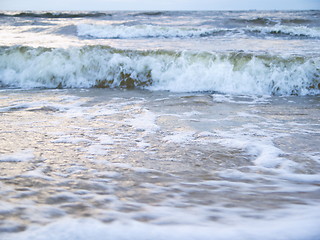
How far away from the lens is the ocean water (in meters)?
1.72

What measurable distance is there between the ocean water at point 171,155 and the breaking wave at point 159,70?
0.12ft

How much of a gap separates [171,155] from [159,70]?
4.64 m

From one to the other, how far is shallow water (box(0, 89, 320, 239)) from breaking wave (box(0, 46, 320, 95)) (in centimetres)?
188

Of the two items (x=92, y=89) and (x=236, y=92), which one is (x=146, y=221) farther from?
(x=92, y=89)

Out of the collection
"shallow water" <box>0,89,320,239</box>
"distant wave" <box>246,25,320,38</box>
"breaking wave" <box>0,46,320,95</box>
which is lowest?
"shallow water" <box>0,89,320,239</box>

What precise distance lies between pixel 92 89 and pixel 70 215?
5.15m

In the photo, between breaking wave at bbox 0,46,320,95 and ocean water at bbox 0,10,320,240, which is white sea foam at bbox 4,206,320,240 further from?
breaking wave at bbox 0,46,320,95

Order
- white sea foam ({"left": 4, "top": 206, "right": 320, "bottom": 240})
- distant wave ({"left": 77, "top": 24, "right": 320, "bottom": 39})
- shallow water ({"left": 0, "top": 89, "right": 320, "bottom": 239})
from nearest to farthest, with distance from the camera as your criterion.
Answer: white sea foam ({"left": 4, "top": 206, "right": 320, "bottom": 240}) < shallow water ({"left": 0, "top": 89, "right": 320, "bottom": 239}) < distant wave ({"left": 77, "top": 24, "right": 320, "bottom": 39})

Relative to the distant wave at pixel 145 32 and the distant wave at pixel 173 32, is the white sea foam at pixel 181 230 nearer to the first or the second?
the distant wave at pixel 173 32

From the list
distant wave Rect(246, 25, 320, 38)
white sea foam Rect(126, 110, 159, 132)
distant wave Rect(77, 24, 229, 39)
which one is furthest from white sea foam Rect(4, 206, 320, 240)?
distant wave Rect(77, 24, 229, 39)

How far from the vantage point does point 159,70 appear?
7258 mm

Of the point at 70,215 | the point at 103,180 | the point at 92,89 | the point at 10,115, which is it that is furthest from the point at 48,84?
the point at 70,215

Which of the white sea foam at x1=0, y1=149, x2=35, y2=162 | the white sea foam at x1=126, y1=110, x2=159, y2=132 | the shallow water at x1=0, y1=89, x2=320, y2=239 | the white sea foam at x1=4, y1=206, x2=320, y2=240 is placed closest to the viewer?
the white sea foam at x1=4, y1=206, x2=320, y2=240

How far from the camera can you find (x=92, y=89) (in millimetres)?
6727
